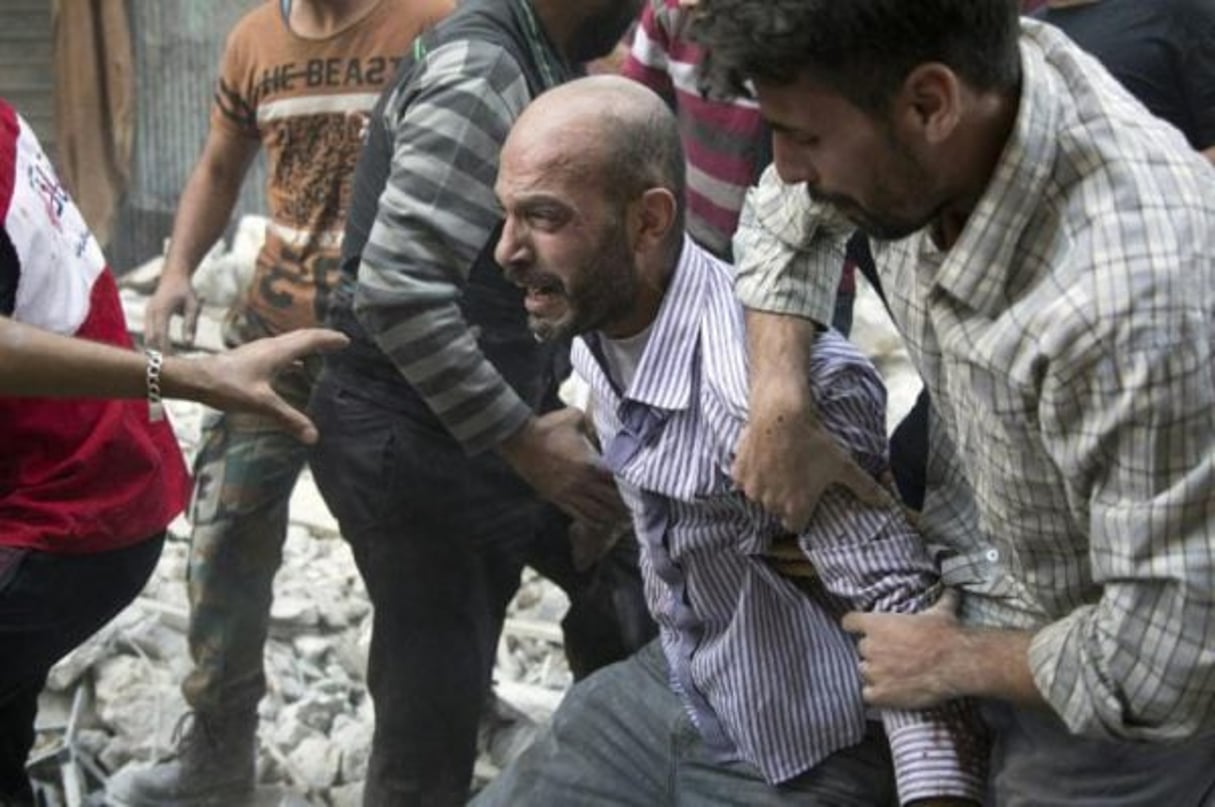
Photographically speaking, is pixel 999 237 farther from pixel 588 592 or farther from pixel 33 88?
pixel 33 88

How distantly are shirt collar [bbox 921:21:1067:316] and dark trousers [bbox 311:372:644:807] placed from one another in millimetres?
1794

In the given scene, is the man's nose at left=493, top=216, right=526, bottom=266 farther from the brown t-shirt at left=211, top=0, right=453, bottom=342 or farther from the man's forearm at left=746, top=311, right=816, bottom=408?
the brown t-shirt at left=211, top=0, right=453, bottom=342

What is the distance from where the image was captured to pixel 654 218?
9.96 feet

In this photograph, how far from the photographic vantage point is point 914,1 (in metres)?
2.21

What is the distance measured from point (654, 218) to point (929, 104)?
2.69 ft

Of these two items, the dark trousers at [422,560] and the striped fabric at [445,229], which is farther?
the dark trousers at [422,560]

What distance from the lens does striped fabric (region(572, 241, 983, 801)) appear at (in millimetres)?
2777

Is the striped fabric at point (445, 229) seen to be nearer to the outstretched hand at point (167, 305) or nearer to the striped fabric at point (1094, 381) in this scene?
the striped fabric at point (1094, 381)

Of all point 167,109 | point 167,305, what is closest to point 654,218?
point 167,305

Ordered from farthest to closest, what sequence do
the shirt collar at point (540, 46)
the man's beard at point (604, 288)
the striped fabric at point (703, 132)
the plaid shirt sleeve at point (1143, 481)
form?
the striped fabric at point (703, 132) → the shirt collar at point (540, 46) → the man's beard at point (604, 288) → the plaid shirt sleeve at point (1143, 481)

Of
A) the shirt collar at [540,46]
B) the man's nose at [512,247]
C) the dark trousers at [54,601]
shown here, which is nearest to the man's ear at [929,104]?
the man's nose at [512,247]

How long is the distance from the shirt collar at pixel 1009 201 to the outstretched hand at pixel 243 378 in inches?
56.9

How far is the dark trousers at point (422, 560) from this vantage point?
13.1 ft

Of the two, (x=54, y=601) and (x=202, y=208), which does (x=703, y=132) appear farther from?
(x=202, y=208)
